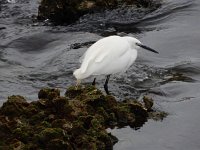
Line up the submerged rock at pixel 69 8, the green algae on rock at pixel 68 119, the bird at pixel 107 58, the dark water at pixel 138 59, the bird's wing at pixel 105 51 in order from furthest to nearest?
1. the submerged rock at pixel 69 8
2. the bird's wing at pixel 105 51
3. the bird at pixel 107 58
4. the dark water at pixel 138 59
5. the green algae on rock at pixel 68 119

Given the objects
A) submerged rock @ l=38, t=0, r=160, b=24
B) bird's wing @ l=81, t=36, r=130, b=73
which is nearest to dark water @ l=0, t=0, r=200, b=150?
submerged rock @ l=38, t=0, r=160, b=24

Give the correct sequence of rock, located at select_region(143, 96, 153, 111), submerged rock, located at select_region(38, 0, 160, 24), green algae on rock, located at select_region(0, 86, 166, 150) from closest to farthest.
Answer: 1. green algae on rock, located at select_region(0, 86, 166, 150)
2. rock, located at select_region(143, 96, 153, 111)
3. submerged rock, located at select_region(38, 0, 160, 24)

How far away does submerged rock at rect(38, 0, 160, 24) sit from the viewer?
48.9ft

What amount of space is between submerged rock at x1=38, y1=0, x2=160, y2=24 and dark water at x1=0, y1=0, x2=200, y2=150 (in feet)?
0.61

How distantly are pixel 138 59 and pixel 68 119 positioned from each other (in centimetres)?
439

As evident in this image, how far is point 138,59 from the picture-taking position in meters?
12.1

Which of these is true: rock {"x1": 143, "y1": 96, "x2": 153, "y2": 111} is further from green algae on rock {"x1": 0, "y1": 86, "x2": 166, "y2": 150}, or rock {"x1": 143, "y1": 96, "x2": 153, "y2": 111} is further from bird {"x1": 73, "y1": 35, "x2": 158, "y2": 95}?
bird {"x1": 73, "y1": 35, "x2": 158, "y2": 95}

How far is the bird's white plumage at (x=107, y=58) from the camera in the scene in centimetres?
949

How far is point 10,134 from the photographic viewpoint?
7.52 m

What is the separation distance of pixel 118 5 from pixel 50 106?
Result: 289 inches

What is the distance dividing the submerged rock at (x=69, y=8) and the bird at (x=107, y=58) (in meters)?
4.82

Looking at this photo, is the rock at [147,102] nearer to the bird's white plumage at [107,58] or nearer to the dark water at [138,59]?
the dark water at [138,59]

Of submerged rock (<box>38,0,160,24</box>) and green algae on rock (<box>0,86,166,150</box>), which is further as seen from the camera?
submerged rock (<box>38,0,160,24</box>)

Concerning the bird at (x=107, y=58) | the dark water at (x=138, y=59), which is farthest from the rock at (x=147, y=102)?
the bird at (x=107, y=58)
